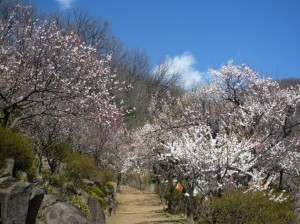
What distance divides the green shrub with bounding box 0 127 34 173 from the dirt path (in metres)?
8.56

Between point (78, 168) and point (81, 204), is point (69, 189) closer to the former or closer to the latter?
point (81, 204)

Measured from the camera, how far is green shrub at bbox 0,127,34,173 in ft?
32.2

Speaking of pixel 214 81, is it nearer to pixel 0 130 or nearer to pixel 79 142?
pixel 79 142

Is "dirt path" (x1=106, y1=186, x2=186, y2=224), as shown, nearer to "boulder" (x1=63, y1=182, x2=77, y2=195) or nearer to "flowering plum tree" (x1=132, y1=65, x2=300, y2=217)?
"flowering plum tree" (x1=132, y1=65, x2=300, y2=217)

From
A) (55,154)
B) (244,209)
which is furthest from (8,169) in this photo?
(55,154)

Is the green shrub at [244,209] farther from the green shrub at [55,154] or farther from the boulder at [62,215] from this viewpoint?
the green shrub at [55,154]

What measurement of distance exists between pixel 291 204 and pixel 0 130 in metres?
9.02

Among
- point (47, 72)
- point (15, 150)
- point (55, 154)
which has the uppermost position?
point (47, 72)

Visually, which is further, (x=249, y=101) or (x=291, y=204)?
(x=249, y=101)

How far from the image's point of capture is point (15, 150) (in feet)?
33.6

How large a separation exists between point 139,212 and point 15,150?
17015mm

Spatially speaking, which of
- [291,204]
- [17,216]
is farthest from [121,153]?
[17,216]

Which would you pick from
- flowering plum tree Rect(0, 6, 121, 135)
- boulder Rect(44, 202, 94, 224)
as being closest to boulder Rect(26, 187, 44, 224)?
boulder Rect(44, 202, 94, 224)

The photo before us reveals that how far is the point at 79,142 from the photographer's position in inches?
952
